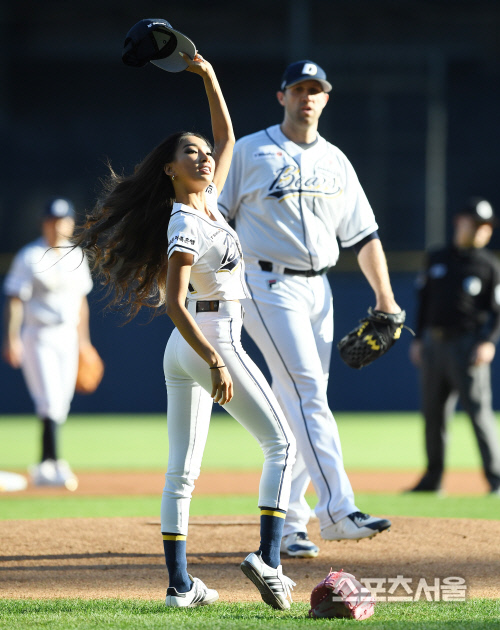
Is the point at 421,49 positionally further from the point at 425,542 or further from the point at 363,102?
the point at 425,542

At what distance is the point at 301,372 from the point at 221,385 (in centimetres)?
108

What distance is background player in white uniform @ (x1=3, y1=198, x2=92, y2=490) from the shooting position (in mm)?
7102

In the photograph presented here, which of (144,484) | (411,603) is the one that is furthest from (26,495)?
(411,603)

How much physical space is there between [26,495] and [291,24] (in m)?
14.8

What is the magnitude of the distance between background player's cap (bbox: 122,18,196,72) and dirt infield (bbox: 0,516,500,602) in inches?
78.2

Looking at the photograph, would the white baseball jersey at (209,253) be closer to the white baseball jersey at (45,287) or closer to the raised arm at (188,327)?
the raised arm at (188,327)

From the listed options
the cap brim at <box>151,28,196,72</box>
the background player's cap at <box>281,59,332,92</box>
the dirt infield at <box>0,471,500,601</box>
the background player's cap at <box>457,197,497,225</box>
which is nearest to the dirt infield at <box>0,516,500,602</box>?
the dirt infield at <box>0,471,500,601</box>

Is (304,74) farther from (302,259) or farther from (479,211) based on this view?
(479,211)

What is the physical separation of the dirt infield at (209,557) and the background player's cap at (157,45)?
6.52 ft

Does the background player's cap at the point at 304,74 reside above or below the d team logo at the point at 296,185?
above

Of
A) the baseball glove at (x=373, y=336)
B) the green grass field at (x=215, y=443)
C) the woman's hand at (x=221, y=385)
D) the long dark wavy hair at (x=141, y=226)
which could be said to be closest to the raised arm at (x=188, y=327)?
the woman's hand at (x=221, y=385)

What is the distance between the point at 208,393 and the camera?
325 centimetres

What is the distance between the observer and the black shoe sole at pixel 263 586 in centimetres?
306

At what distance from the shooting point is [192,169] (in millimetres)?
3275
